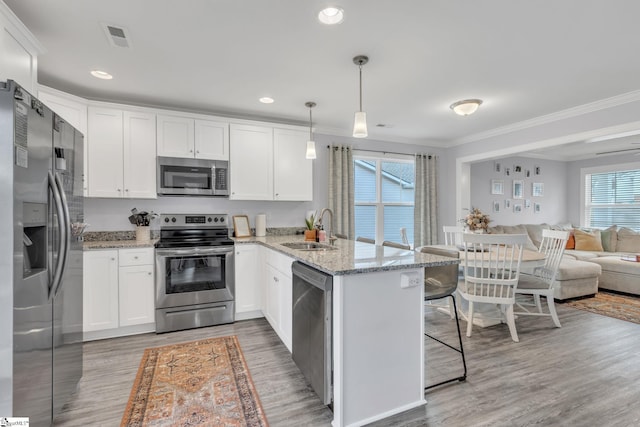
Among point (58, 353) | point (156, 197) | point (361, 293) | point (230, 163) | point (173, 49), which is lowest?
point (58, 353)

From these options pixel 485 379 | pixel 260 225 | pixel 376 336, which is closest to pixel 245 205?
pixel 260 225

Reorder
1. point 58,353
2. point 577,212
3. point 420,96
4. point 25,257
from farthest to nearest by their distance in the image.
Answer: point 577,212
point 420,96
point 58,353
point 25,257

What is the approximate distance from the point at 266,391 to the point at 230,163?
103 inches

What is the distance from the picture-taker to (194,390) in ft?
6.92

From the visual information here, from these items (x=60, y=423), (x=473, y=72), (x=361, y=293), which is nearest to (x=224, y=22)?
(x=361, y=293)

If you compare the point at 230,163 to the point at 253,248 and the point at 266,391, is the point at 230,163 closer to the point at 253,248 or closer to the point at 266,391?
the point at 253,248

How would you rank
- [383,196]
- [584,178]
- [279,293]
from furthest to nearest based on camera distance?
[584,178], [383,196], [279,293]

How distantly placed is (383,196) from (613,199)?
520cm

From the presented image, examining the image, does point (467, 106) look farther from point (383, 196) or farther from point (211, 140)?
point (211, 140)

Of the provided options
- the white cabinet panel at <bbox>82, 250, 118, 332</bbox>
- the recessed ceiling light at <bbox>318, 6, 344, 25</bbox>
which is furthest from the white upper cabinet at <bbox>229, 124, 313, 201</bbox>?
the recessed ceiling light at <bbox>318, 6, 344, 25</bbox>

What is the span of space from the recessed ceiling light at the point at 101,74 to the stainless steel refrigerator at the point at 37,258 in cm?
121

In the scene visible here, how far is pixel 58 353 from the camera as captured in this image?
175cm

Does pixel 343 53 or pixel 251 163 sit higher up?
pixel 343 53

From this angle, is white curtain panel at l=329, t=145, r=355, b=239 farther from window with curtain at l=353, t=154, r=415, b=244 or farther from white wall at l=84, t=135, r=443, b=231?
window with curtain at l=353, t=154, r=415, b=244
